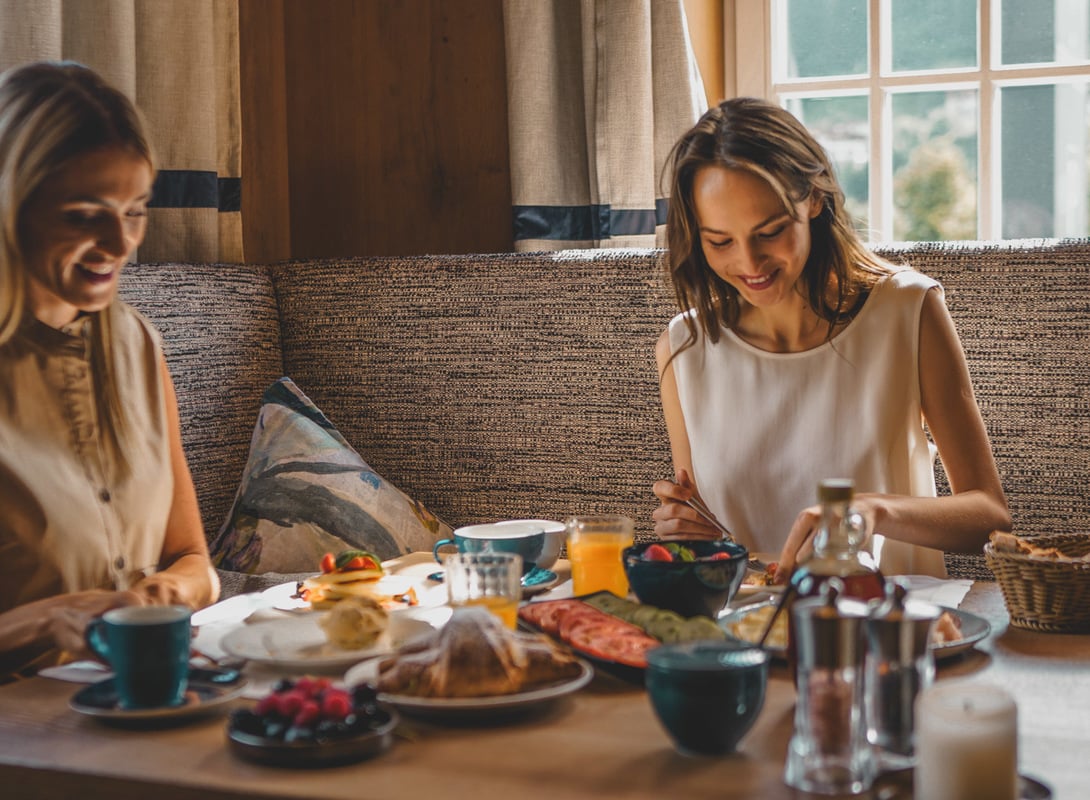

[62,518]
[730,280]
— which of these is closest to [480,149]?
[730,280]

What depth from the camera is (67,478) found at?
4.48 feet

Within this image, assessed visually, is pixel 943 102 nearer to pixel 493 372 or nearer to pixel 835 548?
pixel 493 372

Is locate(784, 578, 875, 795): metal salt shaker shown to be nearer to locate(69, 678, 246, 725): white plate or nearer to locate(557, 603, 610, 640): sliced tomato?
locate(557, 603, 610, 640): sliced tomato

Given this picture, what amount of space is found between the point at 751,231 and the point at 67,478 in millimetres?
988

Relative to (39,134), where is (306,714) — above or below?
below

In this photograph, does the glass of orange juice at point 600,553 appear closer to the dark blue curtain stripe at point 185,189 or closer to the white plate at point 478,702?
the white plate at point 478,702

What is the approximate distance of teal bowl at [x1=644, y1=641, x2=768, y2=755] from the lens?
863 mm

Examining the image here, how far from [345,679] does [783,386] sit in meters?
1.10

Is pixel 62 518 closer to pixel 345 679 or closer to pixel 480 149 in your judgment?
pixel 345 679

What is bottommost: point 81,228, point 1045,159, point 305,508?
point 305,508

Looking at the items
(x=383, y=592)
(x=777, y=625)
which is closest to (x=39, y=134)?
(x=383, y=592)

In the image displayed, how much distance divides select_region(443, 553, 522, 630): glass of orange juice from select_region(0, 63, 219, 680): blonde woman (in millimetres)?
325

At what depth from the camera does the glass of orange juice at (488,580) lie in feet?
3.89

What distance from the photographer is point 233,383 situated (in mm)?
2406
